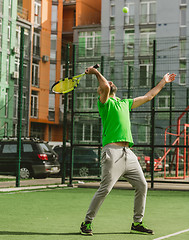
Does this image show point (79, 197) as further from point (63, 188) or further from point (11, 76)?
point (11, 76)

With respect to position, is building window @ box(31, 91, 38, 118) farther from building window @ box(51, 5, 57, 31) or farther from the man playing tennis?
the man playing tennis

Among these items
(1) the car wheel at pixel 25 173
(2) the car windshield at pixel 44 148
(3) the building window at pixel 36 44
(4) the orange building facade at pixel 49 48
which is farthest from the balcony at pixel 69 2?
(1) the car wheel at pixel 25 173

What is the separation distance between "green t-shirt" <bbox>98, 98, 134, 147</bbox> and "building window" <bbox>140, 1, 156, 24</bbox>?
43.2 meters

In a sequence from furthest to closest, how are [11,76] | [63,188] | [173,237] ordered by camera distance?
1. [11,76]
2. [63,188]
3. [173,237]

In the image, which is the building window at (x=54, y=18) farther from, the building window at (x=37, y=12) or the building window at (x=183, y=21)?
the building window at (x=183, y=21)

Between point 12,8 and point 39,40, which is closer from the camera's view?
point 12,8

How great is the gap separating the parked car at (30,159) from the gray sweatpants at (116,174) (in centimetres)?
1336

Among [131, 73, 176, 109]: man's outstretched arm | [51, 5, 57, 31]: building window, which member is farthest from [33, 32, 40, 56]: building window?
[131, 73, 176, 109]: man's outstretched arm

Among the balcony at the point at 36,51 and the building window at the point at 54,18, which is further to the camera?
the building window at the point at 54,18

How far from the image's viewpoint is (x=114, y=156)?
6.91 metres

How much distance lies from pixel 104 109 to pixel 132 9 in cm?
4419

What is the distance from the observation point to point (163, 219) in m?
8.62

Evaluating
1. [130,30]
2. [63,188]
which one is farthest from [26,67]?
[63,188]

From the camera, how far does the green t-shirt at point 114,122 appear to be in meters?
6.97
